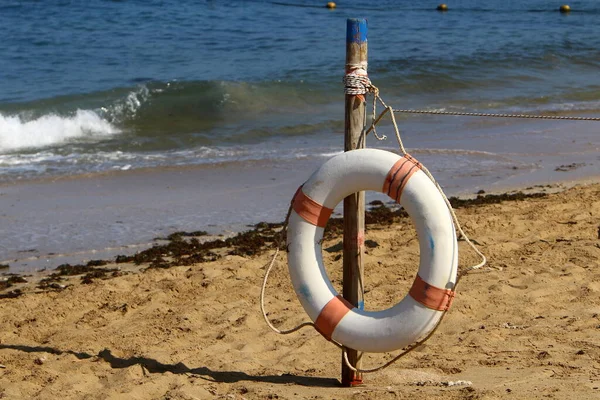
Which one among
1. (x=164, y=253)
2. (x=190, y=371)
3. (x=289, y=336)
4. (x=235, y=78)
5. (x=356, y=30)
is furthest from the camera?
(x=235, y=78)

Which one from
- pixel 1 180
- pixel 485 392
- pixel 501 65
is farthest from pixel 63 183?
pixel 501 65

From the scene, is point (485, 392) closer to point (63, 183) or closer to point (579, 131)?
point (63, 183)

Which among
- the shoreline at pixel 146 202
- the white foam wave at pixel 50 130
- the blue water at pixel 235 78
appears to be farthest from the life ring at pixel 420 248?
the white foam wave at pixel 50 130

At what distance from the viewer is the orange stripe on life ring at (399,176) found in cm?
369

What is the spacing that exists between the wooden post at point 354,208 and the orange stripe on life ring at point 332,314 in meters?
0.15

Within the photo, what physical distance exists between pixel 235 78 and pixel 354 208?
11.7 meters

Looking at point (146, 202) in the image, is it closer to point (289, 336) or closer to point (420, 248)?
point (289, 336)

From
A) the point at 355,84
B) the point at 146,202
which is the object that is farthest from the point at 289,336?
the point at 146,202

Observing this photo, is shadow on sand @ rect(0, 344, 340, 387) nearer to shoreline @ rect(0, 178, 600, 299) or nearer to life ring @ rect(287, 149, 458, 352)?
life ring @ rect(287, 149, 458, 352)

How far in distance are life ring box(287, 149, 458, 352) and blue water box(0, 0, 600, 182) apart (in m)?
5.38

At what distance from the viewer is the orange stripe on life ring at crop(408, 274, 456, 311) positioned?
12.0 ft

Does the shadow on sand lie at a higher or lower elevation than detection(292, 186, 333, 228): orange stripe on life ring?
lower

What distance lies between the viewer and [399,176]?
3695 millimetres

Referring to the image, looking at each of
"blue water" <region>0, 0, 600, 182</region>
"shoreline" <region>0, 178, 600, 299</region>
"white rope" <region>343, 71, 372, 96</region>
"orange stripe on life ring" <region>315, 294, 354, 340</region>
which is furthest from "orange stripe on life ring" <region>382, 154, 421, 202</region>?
"blue water" <region>0, 0, 600, 182</region>
